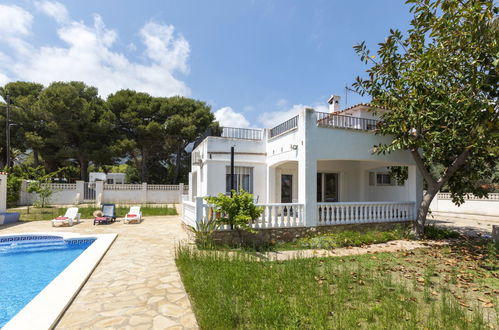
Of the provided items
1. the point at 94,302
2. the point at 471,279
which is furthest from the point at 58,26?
the point at 471,279

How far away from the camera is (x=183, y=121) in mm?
29656

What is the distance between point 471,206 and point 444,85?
17.1 m

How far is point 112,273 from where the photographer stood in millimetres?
6152

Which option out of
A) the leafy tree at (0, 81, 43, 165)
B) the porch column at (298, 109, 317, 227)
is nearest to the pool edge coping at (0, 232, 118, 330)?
the porch column at (298, 109, 317, 227)

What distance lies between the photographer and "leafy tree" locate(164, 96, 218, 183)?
29.7 meters

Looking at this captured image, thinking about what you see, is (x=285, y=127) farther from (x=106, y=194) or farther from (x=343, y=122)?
(x=106, y=194)

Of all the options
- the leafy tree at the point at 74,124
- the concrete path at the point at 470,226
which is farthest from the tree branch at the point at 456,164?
the leafy tree at the point at 74,124

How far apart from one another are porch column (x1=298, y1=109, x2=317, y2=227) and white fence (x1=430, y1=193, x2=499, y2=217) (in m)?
14.3

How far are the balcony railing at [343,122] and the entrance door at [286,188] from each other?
418 centimetres

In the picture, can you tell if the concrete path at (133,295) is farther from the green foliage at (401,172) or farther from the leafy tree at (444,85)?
the green foliage at (401,172)

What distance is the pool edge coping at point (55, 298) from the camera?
374 centimetres

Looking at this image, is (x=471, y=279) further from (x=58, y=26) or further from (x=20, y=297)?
(x=58, y=26)

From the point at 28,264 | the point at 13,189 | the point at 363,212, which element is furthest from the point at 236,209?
the point at 13,189

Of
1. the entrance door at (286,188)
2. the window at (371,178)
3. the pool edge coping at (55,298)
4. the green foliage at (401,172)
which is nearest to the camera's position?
the pool edge coping at (55,298)
